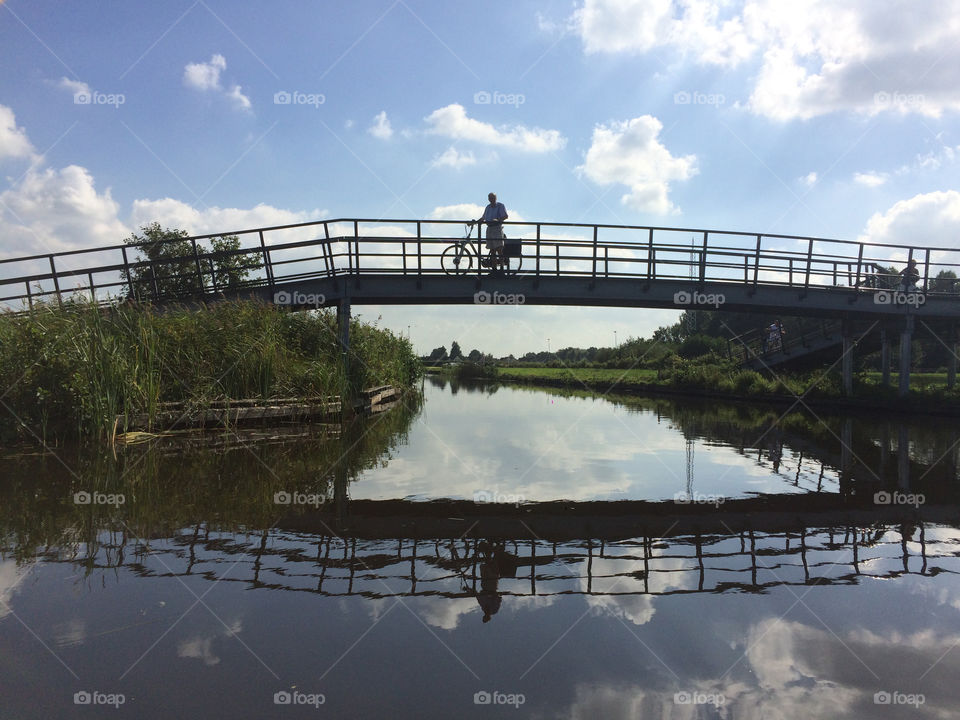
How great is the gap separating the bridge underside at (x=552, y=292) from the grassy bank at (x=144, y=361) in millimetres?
1187

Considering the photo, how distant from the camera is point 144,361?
12.6 meters

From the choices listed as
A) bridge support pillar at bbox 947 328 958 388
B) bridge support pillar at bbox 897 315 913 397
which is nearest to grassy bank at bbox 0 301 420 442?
bridge support pillar at bbox 897 315 913 397

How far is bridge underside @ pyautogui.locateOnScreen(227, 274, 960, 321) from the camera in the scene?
18078mm

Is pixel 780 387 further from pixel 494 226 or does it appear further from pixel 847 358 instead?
pixel 494 226

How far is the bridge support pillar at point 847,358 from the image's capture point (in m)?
23.2

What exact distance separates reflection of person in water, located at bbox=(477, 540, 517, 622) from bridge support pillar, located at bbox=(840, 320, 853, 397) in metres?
22.0

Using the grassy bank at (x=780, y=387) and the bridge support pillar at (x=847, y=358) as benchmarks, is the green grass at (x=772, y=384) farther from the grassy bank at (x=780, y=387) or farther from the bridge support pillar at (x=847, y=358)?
the bridge support pillar at (x=847, y=358)

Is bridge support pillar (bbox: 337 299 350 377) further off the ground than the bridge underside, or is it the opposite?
the bridge underside

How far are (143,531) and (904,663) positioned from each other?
644 cm

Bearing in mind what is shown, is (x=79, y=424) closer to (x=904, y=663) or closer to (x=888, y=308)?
(x=904, y=663)

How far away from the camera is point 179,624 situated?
416 centimetres

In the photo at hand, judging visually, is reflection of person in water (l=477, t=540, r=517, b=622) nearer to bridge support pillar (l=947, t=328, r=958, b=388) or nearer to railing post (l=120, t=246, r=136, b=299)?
railing post (l=120, t=246, r=136, b=299)

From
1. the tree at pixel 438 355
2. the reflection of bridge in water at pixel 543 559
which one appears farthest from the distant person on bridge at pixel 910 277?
the tree at pixel 438 355

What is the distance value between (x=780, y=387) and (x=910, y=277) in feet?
23.3
